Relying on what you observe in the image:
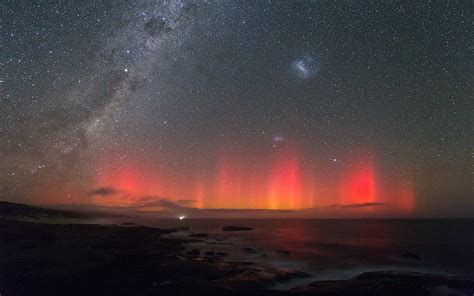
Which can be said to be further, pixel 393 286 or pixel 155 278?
pixel 155 278

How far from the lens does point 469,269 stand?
116 feet

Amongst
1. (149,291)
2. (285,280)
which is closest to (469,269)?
(285,280)

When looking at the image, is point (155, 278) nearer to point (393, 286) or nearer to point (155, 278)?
point (155, 278)

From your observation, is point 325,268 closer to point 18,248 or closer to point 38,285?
point 38,285

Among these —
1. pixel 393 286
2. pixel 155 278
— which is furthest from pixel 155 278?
pixel 393 286

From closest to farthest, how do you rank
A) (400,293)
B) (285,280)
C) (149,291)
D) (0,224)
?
(149,291), (400,293), (285,280), (0,224)

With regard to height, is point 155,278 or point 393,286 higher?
point 393,286

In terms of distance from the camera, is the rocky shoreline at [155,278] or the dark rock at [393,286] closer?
the rocky shoreline at [155,278]

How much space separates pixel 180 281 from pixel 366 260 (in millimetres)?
27860

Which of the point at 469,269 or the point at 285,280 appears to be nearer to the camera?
the point at 285,280

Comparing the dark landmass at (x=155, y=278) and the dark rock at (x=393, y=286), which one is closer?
the dark landmass at (x=155, y=278)

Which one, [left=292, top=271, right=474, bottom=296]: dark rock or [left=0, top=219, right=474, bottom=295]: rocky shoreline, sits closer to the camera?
[left=0, top=219, right=474, bottom=295]: rocky shoreline

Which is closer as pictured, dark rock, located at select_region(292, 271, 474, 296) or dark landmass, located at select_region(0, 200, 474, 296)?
dark landmass, located at select_region(0, 200, 474, 296)

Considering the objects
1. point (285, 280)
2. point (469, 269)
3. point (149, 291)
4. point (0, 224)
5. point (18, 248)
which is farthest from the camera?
point (0, 224)
